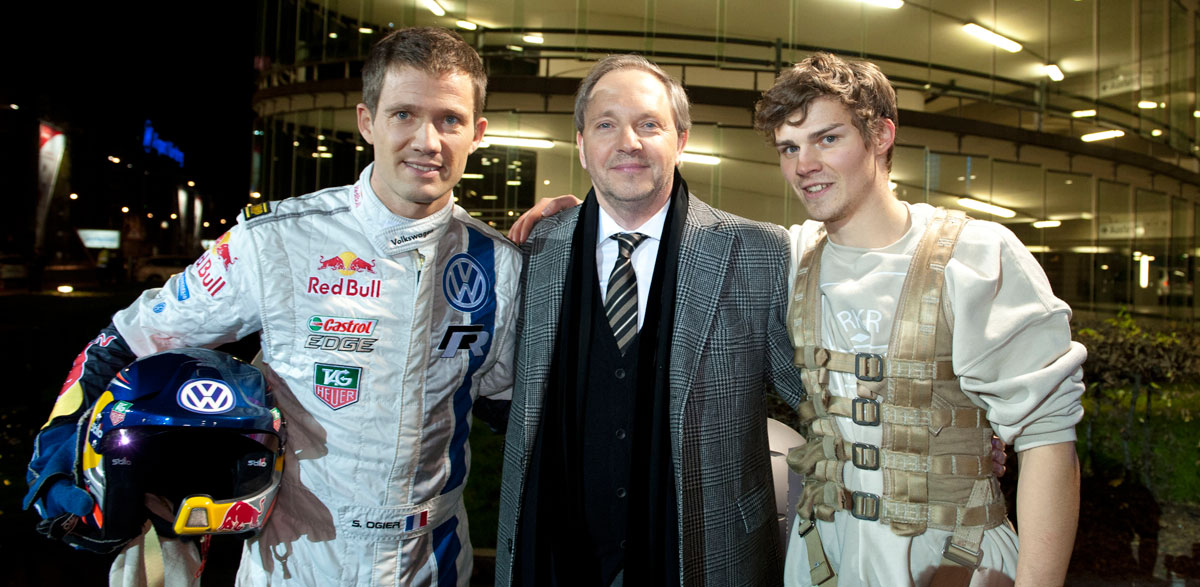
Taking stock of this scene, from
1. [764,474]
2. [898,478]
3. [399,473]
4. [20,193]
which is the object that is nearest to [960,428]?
[898,478]

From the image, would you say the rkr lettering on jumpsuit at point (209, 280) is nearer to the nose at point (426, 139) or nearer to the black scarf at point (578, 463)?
the nose at point (426, 139)

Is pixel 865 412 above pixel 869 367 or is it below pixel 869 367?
below

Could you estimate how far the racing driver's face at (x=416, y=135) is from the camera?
222 centimetres

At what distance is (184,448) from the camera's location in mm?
2076

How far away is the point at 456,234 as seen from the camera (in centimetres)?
244

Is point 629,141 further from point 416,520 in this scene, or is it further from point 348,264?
point 416,520

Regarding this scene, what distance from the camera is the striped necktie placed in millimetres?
2352

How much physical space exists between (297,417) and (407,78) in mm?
1157

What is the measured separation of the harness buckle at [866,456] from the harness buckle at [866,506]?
0.07m

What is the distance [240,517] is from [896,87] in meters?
13.9

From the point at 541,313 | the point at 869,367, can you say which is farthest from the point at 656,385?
the point at 869,367

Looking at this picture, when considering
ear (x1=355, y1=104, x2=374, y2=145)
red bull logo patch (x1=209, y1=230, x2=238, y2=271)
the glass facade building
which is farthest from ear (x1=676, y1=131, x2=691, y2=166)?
the glass facade building

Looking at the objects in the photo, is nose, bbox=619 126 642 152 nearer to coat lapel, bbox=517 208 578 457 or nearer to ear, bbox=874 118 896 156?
coat lapel, bbox=517 208 578 457

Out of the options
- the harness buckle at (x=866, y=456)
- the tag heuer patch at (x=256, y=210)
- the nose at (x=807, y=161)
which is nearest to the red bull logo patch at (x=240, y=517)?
the tag heuer patch at (x=256, y=210)
